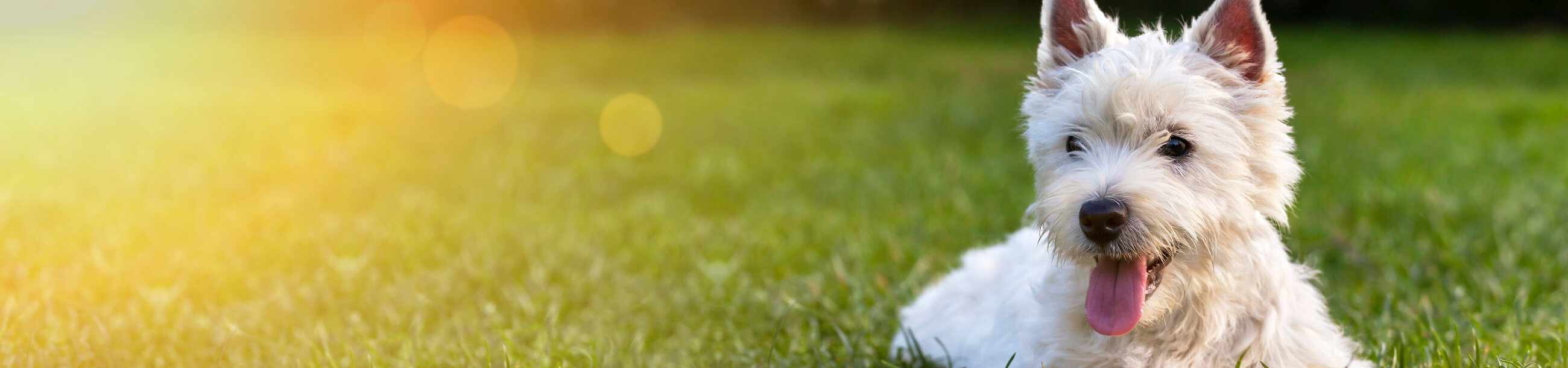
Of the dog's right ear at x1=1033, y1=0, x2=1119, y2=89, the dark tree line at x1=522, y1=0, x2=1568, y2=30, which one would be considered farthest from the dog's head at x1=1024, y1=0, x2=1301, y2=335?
the dark tree line at x1=522, y1=0, x2=1568, y2=30

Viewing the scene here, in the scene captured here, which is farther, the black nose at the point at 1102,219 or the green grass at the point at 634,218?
the green grass at the point at 634,218

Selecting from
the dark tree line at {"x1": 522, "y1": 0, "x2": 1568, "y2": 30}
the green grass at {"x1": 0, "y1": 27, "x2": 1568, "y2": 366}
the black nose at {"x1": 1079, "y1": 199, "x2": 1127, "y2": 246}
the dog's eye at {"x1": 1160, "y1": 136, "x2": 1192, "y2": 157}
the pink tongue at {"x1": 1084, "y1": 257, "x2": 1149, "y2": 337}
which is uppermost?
the dog's eye at {"x1": 1160, "y1": 136, "x2": 1192, "y2": 157}

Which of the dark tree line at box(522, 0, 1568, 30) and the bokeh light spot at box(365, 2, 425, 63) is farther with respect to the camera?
the dark tree line at box(522, 0, 1568, 30)

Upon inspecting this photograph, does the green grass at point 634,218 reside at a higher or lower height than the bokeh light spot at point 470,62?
higher

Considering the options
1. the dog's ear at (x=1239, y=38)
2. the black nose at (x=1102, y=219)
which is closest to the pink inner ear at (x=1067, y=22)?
the dog's ear at (x=1239, y=38)

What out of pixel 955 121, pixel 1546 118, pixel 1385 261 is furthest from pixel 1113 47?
pixel 1546 118

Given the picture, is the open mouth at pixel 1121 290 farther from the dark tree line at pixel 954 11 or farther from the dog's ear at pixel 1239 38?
the dark tree line at pixel 954 11

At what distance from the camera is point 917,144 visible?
1000 cm


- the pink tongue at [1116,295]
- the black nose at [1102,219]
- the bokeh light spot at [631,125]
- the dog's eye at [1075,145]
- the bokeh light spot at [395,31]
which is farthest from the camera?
the bokeh light spot at [395,31]

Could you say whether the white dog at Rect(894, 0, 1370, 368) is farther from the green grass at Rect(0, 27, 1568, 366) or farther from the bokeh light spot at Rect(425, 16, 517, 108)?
the bokeh light spot at Rect(425, 16, 517, 108)

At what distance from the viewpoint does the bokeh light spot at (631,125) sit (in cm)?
1062

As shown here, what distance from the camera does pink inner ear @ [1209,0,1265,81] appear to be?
10.1 ft

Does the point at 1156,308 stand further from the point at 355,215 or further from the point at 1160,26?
the point at 355,215

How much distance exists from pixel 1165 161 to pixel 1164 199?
0.16 metres
